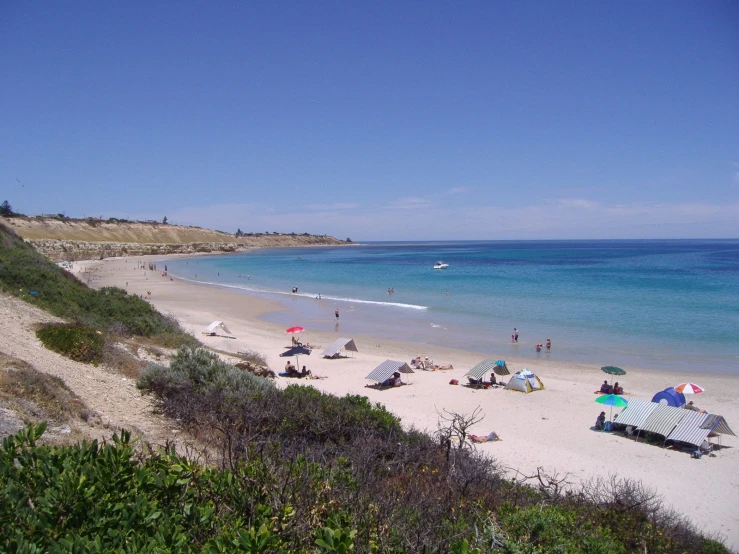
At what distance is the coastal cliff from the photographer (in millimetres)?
80219

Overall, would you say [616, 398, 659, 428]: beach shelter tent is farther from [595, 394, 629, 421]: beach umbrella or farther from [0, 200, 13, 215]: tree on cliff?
[0, 200, 13, 215]: tree on cliff

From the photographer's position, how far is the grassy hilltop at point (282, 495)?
280cm

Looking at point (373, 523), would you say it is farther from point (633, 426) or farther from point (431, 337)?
point (431, 337)

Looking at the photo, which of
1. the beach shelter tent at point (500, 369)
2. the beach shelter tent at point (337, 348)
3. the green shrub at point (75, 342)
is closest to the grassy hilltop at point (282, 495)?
the green shrub at point (75, 342)

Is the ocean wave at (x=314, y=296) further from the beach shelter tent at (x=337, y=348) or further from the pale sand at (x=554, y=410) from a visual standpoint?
the beach shelter tent at (x=337, y=348)

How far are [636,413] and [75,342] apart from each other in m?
13.5

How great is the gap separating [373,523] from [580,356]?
21068 millimetres

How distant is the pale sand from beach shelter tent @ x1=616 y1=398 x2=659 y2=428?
45 cm

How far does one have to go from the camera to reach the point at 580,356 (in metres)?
22.5

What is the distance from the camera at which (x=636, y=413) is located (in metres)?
13.3

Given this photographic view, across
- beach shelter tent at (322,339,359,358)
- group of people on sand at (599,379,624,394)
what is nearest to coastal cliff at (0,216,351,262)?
beach shelter tent at (322,339,359,358)

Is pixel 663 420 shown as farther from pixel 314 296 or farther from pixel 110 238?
pixel 110 238

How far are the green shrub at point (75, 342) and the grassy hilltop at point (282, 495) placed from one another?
2.18 metres

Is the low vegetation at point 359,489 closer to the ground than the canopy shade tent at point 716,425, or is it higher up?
higher up
